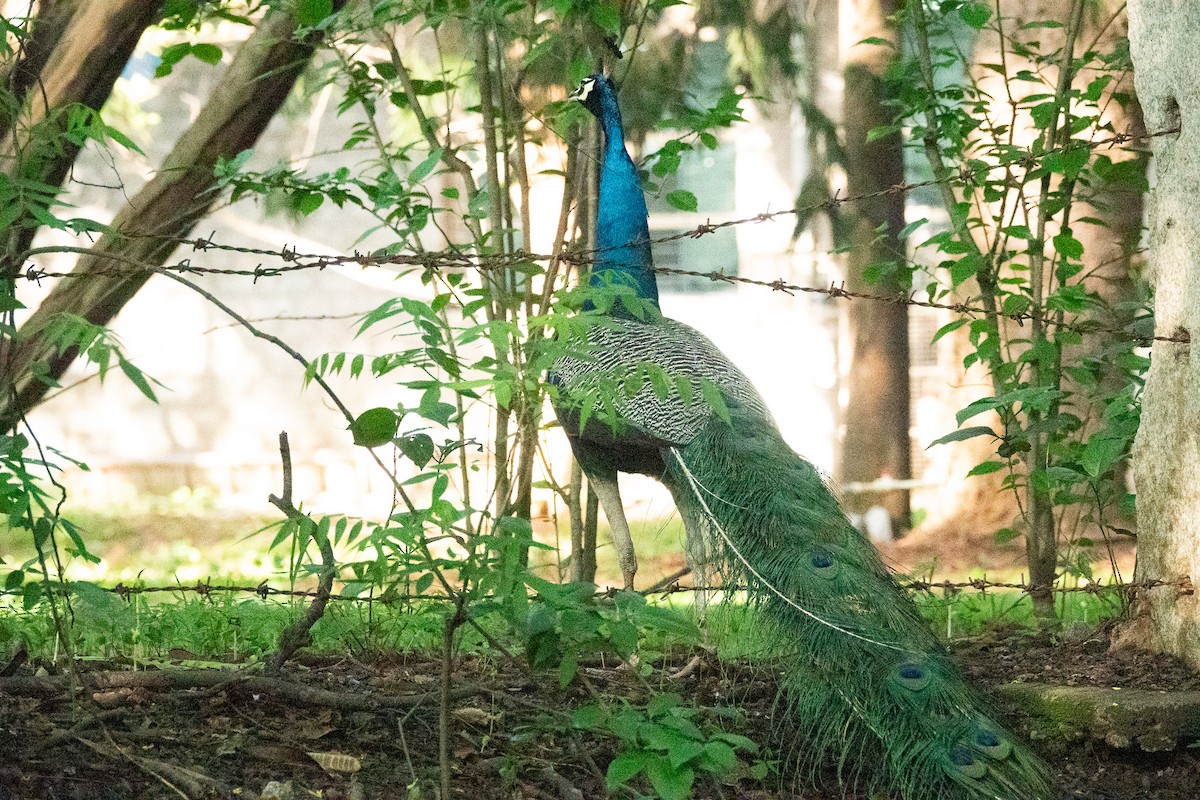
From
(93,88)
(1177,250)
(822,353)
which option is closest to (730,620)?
(1177,250)

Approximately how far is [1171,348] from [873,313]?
199 inches

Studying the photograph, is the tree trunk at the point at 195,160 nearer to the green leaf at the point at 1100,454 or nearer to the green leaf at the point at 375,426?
the green leaf at the point at 375,426

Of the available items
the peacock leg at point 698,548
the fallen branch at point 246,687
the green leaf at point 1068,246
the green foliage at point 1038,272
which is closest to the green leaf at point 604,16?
the green foliage at point 1038,272

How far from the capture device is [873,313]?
823cm

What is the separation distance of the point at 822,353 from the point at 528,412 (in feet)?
23.7

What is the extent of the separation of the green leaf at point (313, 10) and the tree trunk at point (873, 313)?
457 cm

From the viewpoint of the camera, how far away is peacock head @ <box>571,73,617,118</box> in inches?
165

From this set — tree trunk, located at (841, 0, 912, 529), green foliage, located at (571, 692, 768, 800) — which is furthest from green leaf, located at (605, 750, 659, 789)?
tree trunk, located at (841, 0, 912, 529)

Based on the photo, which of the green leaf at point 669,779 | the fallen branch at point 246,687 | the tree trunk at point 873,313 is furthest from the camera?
the tree trunk at point 873,313

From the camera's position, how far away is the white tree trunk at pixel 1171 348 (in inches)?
124

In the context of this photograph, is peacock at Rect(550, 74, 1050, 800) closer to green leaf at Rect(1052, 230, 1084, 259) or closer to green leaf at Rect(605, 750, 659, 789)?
green leaf at Rect(605, 750, 659, 789)

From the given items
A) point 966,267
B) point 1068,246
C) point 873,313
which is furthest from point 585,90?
point 873,313

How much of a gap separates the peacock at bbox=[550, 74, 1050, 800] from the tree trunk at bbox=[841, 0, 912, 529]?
158 inches

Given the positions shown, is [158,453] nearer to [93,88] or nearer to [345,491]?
[345,491]
